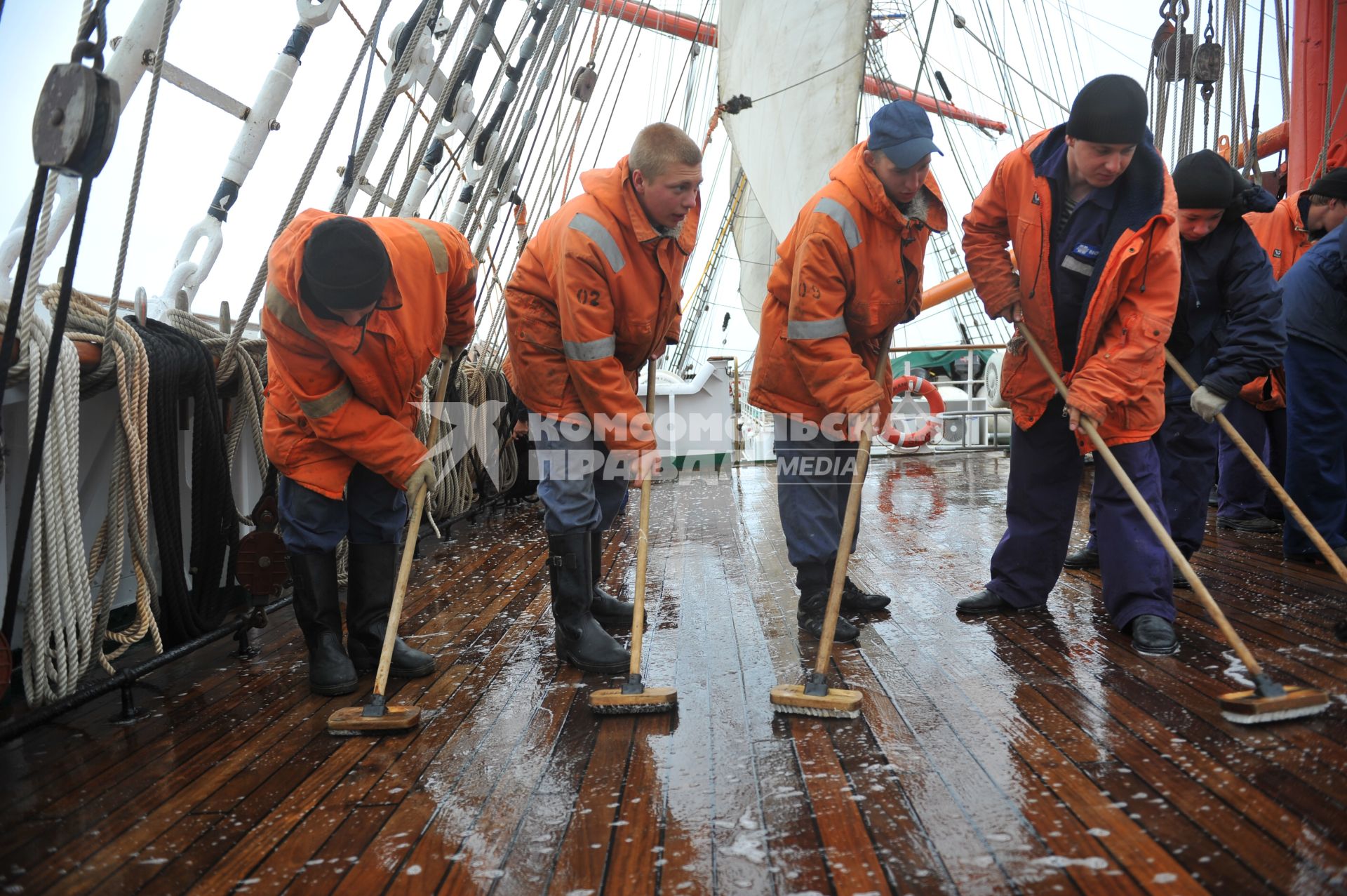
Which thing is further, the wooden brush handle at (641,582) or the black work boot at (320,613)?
the black work boot at (320,613)

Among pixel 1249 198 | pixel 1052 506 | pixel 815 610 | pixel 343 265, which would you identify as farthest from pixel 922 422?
pixel 343 265

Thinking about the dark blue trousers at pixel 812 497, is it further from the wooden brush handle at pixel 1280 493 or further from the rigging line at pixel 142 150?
the rigging line at pixel 142 150

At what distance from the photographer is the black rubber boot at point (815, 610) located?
2.77 meters

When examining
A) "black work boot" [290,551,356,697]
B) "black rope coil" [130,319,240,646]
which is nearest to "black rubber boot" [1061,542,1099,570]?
"black work boot" [290,551,356,697]

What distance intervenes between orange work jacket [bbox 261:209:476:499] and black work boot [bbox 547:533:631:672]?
0.46 m

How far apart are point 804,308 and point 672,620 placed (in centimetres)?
104

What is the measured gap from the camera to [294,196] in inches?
132

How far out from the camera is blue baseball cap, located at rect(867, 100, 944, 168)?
2.57 m

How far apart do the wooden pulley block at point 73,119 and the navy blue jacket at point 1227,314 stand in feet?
8.94

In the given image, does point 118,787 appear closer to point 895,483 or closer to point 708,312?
point 895,483

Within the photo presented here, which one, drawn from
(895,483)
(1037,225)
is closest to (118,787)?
(1037,225)

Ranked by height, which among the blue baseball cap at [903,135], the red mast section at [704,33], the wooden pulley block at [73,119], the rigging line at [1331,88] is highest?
the red mast section at [704,33]

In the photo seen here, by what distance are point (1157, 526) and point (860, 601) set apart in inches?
37.7

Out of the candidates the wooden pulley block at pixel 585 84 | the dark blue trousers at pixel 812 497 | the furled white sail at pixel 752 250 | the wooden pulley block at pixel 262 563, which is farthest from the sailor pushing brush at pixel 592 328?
the furled white sail at pixel 752 250
